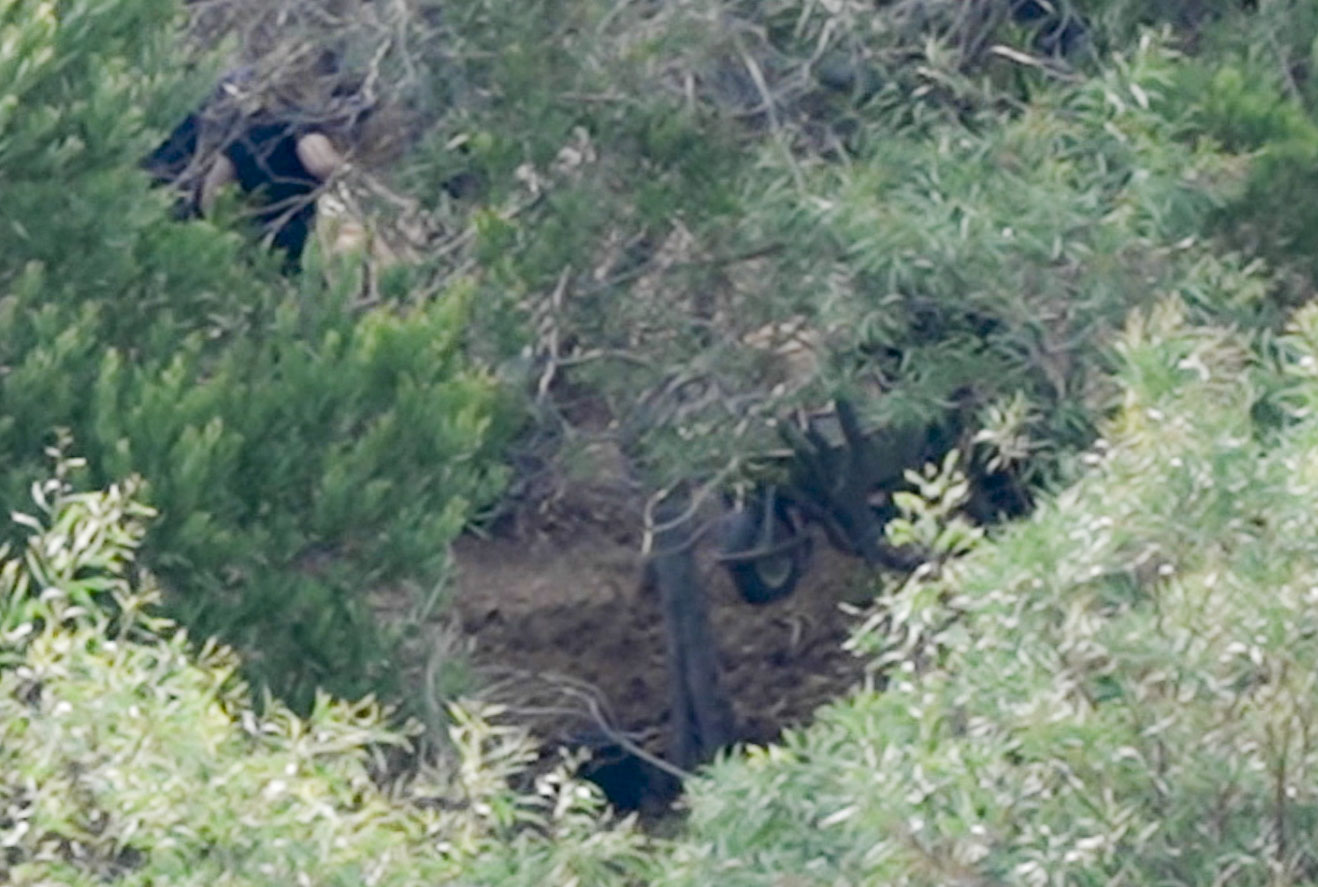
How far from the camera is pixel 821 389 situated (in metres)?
8.06

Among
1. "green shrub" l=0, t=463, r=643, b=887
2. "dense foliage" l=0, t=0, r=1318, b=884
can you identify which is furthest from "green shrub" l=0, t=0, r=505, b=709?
"green shrub" l=0, t=463, r=643, b=887

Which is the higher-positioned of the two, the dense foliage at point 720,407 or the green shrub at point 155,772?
the green shrub at point 155,772

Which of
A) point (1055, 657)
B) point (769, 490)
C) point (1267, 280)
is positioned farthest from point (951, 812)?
point (769, 490)

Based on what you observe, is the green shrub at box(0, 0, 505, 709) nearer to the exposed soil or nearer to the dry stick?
the dry stick

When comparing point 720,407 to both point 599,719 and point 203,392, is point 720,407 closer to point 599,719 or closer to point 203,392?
point 599,719

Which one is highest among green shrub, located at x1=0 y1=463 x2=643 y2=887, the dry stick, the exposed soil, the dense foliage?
green shrub, located at x1=0 y1=463 x2=643 y2=887

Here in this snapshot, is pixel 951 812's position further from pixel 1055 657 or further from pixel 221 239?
pixel 221 239

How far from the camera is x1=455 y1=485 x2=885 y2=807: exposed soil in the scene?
37.2ft

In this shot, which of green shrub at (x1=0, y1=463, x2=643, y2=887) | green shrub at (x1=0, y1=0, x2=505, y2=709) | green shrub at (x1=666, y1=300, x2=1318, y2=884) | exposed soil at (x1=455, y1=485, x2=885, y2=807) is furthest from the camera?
exposed soil at (x1=455, y1=485, x2=885, y2=807)

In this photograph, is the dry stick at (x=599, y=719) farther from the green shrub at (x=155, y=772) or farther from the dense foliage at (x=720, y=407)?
the green shrub at (x=155, y=772)

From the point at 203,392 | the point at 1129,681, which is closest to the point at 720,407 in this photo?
the point at 203,392

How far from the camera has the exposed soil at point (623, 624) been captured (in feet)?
37.2

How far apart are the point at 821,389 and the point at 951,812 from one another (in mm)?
3520

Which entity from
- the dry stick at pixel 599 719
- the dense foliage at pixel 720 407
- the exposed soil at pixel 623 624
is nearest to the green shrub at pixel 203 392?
the dense foliage at pixel 720 407
